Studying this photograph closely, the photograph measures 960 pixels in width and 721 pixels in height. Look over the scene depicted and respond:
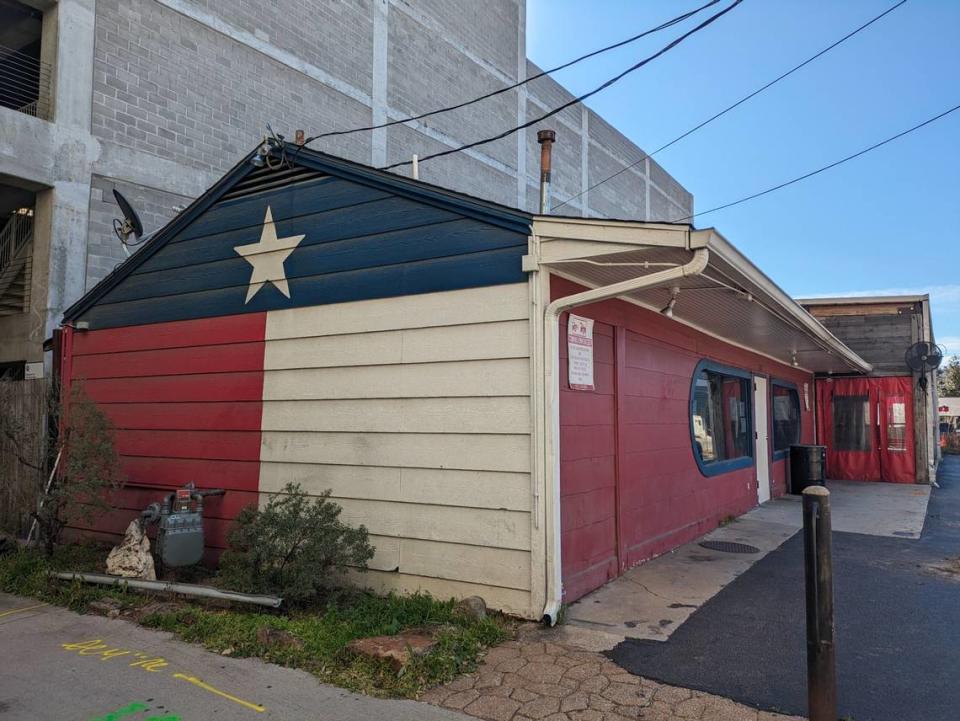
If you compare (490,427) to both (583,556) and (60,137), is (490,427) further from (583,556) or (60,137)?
(60,137)

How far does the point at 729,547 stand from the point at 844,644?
3082mm

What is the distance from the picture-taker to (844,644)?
439 centimetres

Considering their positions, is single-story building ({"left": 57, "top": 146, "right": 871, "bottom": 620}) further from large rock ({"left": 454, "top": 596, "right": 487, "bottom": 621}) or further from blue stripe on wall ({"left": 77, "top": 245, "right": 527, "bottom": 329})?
large rock ({"left": 454, "top": 596, "right": 487, "bottom": 621})

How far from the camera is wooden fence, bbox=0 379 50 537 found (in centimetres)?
786

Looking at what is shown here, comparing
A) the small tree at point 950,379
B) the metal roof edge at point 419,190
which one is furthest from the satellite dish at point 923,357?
the small tree at point 950,379

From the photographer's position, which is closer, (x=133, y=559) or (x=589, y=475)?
(x=589, y=475)

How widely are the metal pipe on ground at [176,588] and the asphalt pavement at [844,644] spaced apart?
251cm

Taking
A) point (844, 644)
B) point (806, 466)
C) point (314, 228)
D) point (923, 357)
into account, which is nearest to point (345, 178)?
point (314, 228)

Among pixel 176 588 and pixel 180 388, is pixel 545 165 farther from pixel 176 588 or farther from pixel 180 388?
pixel 176 588

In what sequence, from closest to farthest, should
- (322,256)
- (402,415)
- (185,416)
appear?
(402,415), (322,256), (185,416)

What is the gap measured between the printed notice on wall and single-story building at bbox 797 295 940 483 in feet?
39.2

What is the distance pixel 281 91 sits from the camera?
1351 cm

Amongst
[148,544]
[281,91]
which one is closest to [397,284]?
[148,544]

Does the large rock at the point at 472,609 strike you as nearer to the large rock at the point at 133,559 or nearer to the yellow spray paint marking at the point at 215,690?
the yellow spray paint marking at the point at 215,690
